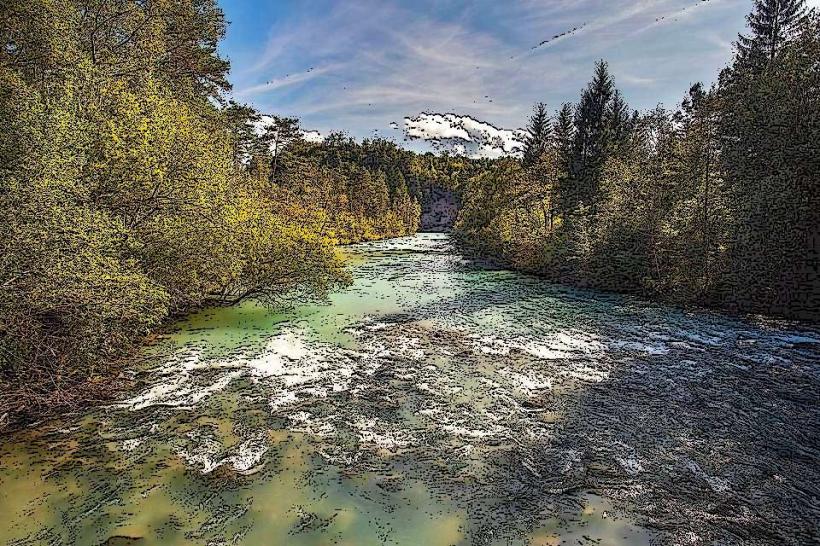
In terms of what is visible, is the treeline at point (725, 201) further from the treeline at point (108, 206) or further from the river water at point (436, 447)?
the treeline at point (108, 206)

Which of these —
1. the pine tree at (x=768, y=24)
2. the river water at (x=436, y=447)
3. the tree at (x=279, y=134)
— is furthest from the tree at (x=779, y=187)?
the tree at (x=279, y=134)

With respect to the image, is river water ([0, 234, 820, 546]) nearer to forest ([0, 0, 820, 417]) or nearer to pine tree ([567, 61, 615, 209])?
forest ([0, 0, 820, 417])

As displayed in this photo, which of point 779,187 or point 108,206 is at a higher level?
point 779,187

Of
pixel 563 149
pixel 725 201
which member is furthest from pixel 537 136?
pixel 725 201

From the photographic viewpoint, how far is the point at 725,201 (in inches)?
717

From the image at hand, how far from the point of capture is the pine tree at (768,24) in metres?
26.6

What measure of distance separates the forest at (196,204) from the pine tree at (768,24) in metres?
0.11

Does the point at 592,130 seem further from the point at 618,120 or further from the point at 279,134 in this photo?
the point at 279,134

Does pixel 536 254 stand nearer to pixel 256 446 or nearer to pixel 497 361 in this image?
pixel 497 361

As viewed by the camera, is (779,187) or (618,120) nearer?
(779,187)

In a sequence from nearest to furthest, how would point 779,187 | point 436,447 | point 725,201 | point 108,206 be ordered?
point 436,447, point 108,206, point 779,187, point 725,201

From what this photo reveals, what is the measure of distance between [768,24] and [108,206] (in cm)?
3514

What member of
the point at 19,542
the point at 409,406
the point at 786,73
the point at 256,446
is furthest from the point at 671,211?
the point at 19,542

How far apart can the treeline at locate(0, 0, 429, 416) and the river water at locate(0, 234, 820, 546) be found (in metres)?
1.44
